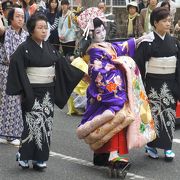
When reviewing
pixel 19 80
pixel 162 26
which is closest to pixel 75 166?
pixel 19 80

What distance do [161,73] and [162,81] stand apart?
0.09m

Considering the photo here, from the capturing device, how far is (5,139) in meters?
6.69

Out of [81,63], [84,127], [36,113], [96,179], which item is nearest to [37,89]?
[36,113]

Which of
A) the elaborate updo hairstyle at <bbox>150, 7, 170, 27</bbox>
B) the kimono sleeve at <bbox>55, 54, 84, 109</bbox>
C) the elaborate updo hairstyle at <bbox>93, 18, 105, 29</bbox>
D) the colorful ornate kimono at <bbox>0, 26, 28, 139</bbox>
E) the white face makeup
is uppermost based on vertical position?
the elaborate updo hairstyle at <bbox>150, 7, 170, 27</bbox>

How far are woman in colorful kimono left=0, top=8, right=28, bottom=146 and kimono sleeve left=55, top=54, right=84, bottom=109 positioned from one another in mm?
1165

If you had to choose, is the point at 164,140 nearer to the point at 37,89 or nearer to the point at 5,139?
the point at 37,89

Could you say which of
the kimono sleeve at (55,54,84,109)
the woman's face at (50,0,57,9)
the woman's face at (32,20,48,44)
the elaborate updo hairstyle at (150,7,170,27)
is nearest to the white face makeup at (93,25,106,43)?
the kimono sleeve at (55,54,84,109)

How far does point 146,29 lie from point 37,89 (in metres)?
5.48

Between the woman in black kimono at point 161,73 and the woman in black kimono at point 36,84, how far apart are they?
982 mm

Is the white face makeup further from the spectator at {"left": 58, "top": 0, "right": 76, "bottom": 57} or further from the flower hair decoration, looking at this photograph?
the spectator at {"left": 58, "top": 0, "right": 76, "bottom": 57}

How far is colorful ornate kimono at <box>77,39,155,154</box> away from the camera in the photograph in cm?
513

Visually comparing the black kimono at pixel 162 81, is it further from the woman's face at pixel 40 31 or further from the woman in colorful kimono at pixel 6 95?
the woman in colorful kimono at pixel 6 95

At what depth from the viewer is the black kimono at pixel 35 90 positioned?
5160 mm

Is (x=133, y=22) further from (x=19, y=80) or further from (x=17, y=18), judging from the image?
(x=19, y=80)
